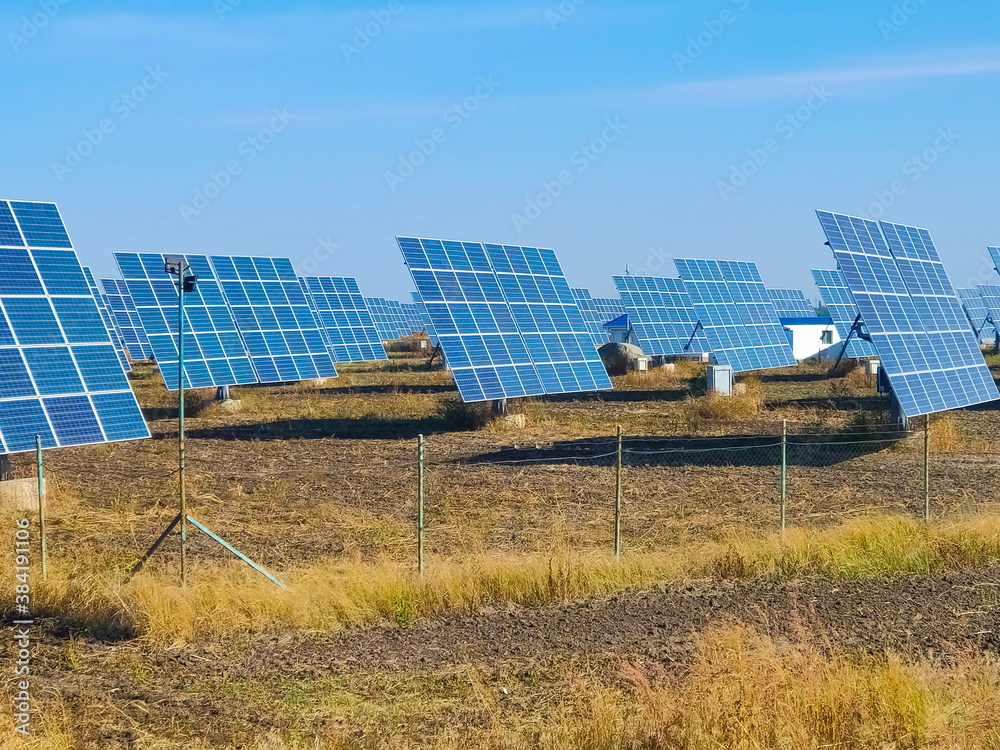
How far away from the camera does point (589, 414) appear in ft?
93.1

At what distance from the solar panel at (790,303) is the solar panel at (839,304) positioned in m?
7.37

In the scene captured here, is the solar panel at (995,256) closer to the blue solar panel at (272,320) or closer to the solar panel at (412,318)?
the blue solar panel at (272,320)

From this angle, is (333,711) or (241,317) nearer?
(333,711)

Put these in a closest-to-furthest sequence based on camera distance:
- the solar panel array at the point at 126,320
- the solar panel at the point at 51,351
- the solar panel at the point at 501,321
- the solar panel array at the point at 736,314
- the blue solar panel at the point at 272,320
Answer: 1. the solar panel at the point at 51,351
2. the solar panel at the point at 501,321
3. the blue solar panel at the point at 272,320
4. the solar panel array at the point at 736,314
5. the solar panel array at the point at 126,320

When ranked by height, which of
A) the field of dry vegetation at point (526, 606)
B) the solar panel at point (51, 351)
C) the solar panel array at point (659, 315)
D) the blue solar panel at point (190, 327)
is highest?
the solar panel array at point (659, 315)

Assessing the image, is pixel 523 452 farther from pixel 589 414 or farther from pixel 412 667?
pixel 412 667

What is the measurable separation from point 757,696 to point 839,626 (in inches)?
114

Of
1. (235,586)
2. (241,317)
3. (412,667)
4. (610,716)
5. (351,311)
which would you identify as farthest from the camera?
(351,311)

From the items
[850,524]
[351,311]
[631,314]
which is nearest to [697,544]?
[850,524]

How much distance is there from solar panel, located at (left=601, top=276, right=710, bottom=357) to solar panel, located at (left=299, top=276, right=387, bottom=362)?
12.6 meters

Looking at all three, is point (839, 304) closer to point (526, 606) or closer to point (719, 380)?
point (719, 380)

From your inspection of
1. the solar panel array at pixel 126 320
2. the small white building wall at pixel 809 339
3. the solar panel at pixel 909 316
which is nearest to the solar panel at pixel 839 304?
the small white building wall at pixel 809 339

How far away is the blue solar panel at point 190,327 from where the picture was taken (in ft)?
98.1

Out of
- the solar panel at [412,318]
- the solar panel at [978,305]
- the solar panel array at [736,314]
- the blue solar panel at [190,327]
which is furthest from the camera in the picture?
the solar panel at [412,318]
